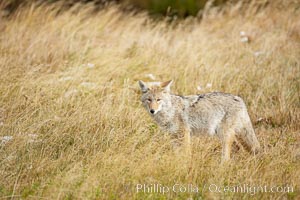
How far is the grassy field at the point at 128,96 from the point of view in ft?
15.4

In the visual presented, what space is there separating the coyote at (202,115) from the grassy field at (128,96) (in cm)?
16

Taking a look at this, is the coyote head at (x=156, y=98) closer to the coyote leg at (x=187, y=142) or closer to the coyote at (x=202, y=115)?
the coyote at (x=202, y=115)

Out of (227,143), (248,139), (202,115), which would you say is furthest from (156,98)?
(248,139)

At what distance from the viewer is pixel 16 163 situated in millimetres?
4895

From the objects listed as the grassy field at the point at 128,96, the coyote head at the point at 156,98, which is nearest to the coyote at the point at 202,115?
the coyote head at the point at 156,98

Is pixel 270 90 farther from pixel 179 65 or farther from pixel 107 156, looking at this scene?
pixel 107 156

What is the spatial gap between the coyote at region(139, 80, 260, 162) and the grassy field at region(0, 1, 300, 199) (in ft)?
0.52

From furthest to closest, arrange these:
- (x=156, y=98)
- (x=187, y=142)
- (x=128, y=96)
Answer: (x=128, y=96) → (x=156, y=98) → (x=187, y=142)

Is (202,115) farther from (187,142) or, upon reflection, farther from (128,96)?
(128,96)

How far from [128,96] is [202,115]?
123 centimetres

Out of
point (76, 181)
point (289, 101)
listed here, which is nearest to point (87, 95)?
point (76, 181)

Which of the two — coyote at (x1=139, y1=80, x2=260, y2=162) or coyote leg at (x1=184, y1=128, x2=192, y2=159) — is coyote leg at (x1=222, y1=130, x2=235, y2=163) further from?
coyote leg at (x1=184, y1=128, x2=192, y2=159)

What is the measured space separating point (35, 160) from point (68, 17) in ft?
15.2

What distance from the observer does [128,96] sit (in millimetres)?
6691
